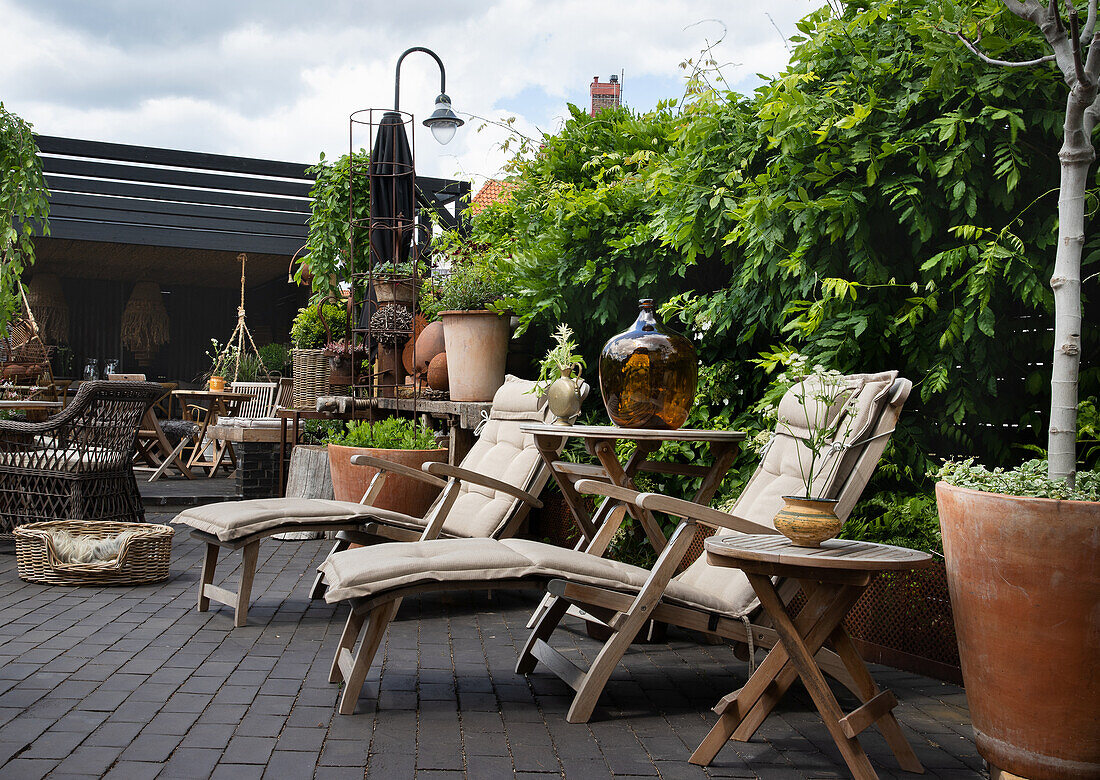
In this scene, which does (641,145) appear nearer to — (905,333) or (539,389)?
(539,389)

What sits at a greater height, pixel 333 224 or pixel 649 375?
pixel 333 224

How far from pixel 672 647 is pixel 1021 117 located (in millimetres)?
2355

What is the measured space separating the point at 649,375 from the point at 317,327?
5.02 metres

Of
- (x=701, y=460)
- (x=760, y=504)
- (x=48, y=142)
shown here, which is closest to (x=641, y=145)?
(x=701, y=460)

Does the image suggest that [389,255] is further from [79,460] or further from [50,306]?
[50,306]

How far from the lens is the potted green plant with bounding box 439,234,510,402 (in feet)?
18.8

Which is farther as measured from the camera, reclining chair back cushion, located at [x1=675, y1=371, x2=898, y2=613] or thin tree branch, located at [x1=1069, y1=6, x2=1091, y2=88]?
reclining chair back cushion, located at [x1=675, y1=371, x2=898, y2=613]

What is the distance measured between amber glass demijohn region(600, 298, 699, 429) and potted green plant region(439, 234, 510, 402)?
2.07 m

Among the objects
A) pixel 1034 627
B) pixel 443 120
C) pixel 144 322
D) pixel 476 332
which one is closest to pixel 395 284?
pixel 476 332

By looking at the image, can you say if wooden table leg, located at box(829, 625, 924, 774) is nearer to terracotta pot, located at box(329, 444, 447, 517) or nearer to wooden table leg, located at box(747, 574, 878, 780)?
wooden table leg, located at box(747, 574, 878, 780)

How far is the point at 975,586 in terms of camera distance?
7.28 ft

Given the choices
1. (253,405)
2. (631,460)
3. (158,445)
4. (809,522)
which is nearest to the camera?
(809,522)

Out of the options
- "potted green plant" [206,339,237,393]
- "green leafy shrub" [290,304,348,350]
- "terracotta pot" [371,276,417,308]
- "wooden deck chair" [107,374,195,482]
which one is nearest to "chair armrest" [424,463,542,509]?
"terracotta pot" [371,276,417,308]

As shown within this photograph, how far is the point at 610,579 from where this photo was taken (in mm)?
2777
